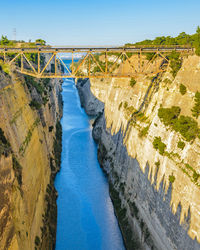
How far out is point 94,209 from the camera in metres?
33.3

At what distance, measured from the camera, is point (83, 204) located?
34312 millimetres

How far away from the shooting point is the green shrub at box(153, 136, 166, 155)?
23.1m

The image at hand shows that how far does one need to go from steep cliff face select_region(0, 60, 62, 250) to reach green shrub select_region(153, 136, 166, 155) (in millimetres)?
11598

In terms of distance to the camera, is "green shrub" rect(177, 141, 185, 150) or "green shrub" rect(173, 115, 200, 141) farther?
"green shrub" rect(177, 141, 185, 150)

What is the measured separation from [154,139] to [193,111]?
5.15 metres

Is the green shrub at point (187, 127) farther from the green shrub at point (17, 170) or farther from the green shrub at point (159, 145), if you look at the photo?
the green shrub at point (17, 170)

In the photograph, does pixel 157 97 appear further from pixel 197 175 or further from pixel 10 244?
pixel 10 244

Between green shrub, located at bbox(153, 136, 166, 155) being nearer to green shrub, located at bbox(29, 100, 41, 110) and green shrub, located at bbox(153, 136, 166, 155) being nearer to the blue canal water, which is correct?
the blue canal water

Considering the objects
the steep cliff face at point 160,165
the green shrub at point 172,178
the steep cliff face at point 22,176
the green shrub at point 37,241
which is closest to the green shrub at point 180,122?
the steep cliff face at point 160,165

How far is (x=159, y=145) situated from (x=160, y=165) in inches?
69.8

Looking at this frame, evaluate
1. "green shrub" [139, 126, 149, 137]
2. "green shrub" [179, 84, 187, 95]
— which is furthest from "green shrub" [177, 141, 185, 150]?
"green shrub" [139, 126, 149, 137]

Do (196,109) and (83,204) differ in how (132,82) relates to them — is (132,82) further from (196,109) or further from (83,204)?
(196,109)

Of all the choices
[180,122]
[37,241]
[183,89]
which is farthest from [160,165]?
[37,241]

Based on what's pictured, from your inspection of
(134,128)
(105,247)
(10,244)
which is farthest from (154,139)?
(10,244)
